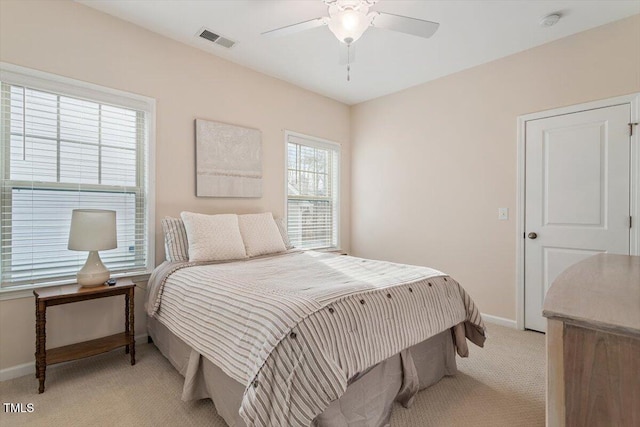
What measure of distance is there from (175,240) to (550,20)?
141 inches

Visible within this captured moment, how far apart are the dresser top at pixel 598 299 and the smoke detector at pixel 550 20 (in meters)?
2.42

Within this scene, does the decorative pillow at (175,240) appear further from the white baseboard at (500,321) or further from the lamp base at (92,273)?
the white baseboard at (500,321)

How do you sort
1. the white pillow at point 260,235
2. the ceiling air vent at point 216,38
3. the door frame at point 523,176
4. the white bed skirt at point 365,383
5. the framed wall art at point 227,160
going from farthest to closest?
the framed wall art at point 227,160 < the white pillow at point 260,235 < the ceiling air vent at point 216,38 < the door frame at point 523,176 < the white bed skirt at point 365,383

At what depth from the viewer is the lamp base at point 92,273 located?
7.49ft

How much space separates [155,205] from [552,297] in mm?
2962

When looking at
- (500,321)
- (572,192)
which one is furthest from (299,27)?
(500,321)

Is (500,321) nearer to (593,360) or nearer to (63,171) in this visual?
(593,360)

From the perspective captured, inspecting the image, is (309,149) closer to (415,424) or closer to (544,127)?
(544,127)

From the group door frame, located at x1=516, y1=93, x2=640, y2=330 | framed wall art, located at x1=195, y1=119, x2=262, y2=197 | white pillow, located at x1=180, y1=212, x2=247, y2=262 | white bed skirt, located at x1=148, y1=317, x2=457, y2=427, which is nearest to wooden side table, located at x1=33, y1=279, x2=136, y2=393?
white bed skirt, located at x1=148, y1=317, x2=457, y2=427

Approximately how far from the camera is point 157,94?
288 cm

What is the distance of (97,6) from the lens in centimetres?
249

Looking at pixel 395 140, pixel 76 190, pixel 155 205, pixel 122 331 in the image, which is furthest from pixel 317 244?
pixel 76 190

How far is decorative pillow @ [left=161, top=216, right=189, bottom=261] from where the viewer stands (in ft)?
8.79

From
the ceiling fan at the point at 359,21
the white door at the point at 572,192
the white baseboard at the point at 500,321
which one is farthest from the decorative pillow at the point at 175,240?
the white door at the point at 572,192
